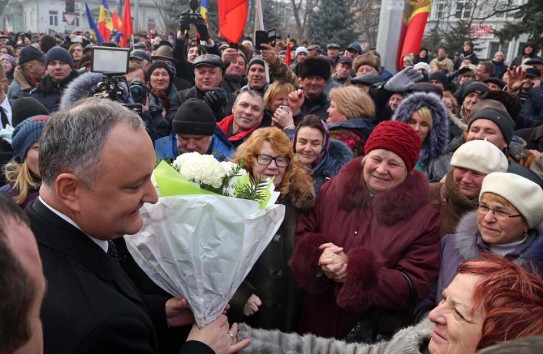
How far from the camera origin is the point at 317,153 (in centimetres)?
382

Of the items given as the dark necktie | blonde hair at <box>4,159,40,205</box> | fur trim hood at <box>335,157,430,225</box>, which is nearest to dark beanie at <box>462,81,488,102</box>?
fur trim hood at <box>335,157,430,225</box>

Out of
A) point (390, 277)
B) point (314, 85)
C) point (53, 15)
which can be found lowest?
point (390, 277)

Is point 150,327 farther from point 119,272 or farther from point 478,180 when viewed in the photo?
point 478,180

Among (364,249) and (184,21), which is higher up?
(184,21)

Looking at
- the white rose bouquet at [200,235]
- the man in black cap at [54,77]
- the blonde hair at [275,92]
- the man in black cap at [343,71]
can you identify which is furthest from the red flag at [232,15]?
the white rose bouquet at [200,235]

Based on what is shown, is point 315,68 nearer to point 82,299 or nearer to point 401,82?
point 401,82

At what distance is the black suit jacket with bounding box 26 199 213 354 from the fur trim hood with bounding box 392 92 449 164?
132 inches

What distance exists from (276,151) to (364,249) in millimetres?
890

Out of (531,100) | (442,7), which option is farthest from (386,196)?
(442,7)

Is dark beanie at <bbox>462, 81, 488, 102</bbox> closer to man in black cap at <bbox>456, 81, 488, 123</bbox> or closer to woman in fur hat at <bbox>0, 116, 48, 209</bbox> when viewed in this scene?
man in black cap at <bbox>456, 81, 488, 123</bbox>

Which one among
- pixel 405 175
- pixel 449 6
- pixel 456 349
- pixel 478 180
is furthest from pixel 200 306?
pixel 449 6

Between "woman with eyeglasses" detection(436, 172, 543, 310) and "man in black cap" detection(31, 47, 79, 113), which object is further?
"man in black cap" detection(31, 47, 79, 113)

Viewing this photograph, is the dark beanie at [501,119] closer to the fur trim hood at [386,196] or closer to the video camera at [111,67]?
the fur trim hood at [386,196]

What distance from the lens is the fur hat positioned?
266 cm
